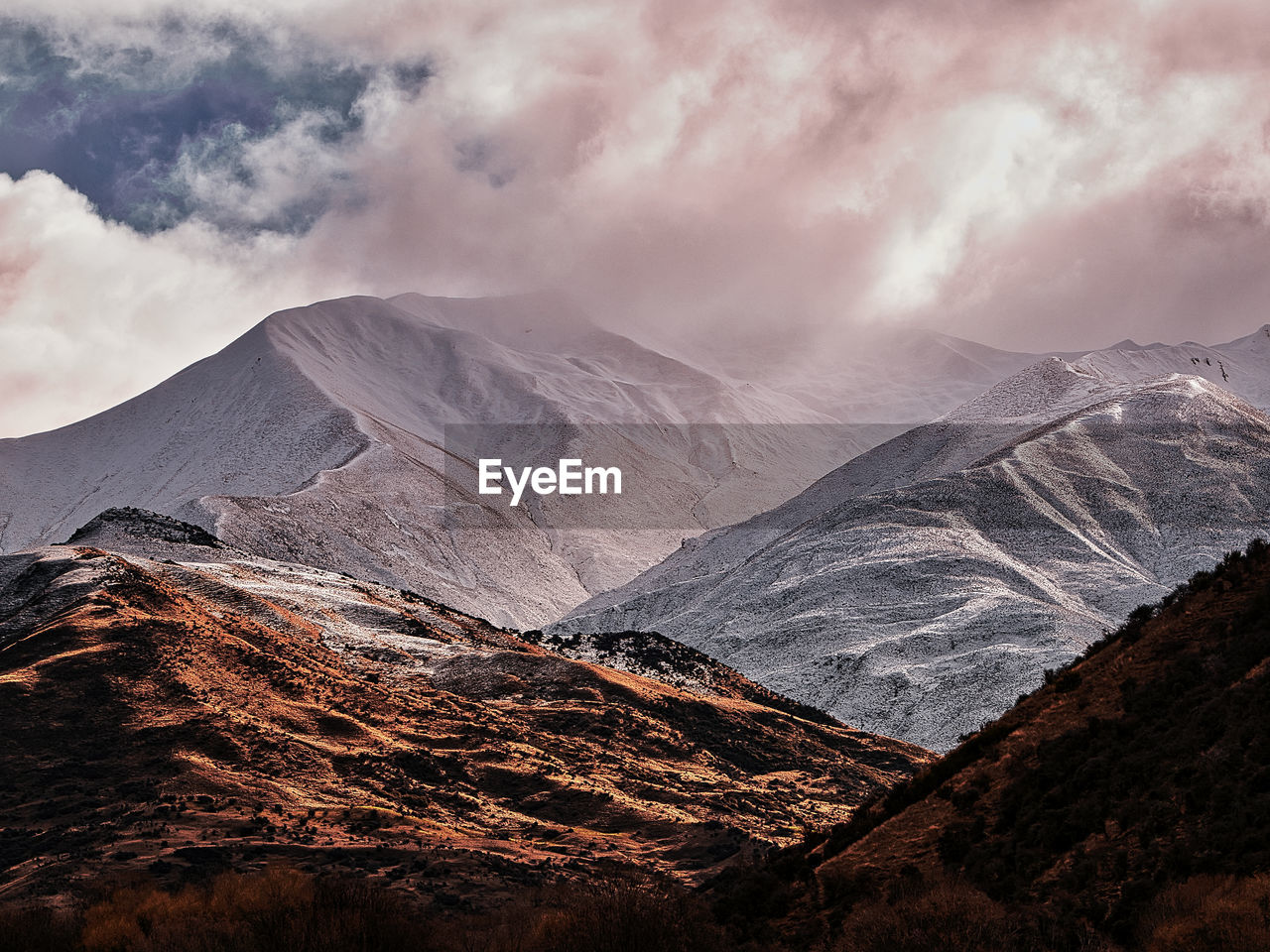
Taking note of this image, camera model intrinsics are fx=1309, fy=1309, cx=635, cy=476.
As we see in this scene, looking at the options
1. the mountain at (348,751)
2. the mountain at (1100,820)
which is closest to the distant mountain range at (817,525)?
the mountain at (348,751)

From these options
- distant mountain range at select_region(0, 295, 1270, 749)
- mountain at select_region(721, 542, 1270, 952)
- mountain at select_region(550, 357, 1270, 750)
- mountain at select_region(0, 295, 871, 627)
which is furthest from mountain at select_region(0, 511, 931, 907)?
mountain at select_region(0, 295, 871, 627)

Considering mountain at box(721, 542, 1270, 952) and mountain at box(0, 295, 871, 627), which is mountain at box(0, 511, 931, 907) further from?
mountain at box(0, 295, 871, 627)

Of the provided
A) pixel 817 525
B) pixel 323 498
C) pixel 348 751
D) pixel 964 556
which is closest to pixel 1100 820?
pixel 348 751

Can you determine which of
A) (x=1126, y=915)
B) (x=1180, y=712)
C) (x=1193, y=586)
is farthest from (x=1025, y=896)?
(x=1193, y=586)

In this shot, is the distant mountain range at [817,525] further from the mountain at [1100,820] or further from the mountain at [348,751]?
the mountain at [1100,820]

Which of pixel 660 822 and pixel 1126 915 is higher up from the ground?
pixel 1126 915

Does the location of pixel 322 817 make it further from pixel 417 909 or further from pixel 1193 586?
pixel 1193 586

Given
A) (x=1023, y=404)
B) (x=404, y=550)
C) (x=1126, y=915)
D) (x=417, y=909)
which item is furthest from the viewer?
(x=1023, y=404)
